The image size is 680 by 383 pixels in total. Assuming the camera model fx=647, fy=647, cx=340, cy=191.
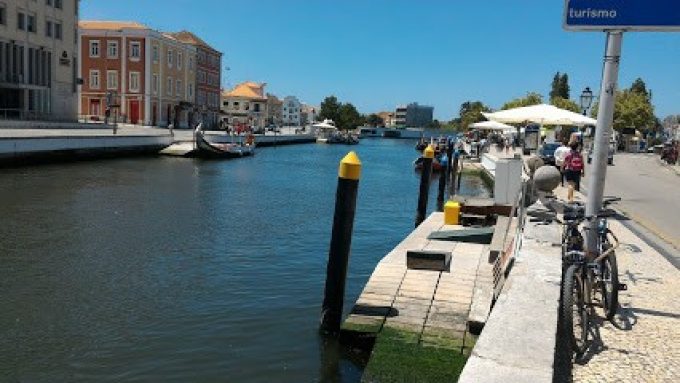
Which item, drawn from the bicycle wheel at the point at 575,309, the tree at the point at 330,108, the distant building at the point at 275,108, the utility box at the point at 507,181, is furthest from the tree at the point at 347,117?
the bicycle wheel at the point at 575,309

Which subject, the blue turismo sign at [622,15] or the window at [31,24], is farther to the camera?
the window at [31,24]

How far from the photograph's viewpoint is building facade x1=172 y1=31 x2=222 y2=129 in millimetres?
86938

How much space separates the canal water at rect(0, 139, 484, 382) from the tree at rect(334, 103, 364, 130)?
137m

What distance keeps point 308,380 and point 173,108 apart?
7419 centimetres

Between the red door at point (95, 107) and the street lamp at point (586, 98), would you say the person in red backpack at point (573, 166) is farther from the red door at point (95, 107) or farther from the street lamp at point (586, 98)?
the red door at point (95, 107)

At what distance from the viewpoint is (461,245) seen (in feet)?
39.3

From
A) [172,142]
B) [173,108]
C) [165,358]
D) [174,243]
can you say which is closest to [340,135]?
[173,108]

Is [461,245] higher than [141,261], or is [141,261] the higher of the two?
[461,245]

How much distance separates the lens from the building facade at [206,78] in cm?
8694

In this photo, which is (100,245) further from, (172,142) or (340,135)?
(340,135)

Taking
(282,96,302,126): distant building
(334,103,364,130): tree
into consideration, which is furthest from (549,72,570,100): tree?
(282,96,302,126): distant building

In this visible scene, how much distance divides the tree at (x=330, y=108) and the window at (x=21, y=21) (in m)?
113

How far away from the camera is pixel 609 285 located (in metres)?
6.50

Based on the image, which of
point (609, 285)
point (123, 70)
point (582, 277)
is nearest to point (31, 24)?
point (123, 70)
